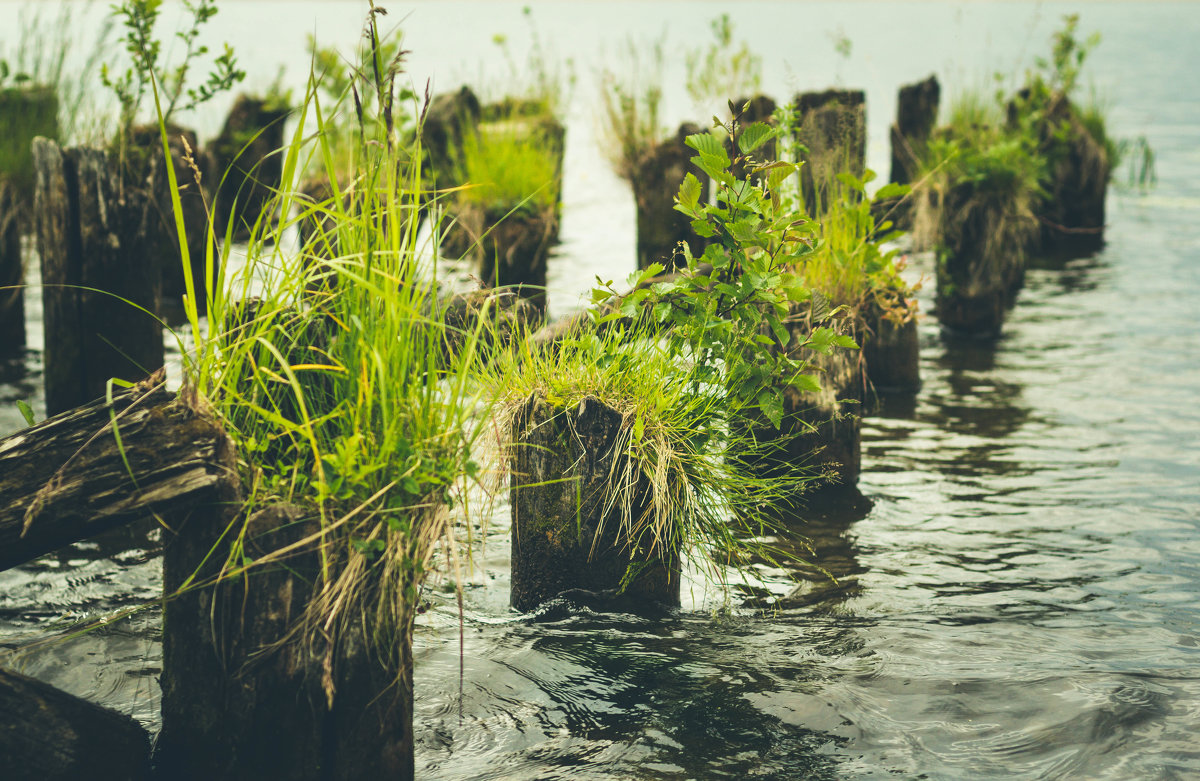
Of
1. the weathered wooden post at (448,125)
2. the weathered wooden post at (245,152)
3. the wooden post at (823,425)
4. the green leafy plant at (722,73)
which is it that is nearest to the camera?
the wooden post at (823,425)

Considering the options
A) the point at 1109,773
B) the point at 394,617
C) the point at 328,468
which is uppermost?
the point at 328,468

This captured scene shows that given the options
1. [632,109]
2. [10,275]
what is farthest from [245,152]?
[632,109]

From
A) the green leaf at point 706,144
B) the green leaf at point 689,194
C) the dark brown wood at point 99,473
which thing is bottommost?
the dark brown wood at point 99,473

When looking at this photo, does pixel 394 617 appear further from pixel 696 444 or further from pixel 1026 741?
pixel 1026 741

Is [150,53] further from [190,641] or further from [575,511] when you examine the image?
[190,641]

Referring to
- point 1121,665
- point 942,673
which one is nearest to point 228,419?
point 942,673

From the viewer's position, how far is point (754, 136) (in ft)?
10.7

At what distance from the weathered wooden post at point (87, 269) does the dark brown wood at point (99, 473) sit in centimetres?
262

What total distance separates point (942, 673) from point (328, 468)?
1949 millimetres

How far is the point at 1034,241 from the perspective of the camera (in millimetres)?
9820

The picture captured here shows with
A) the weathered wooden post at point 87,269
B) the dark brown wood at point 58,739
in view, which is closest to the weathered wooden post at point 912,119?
the weathered wooden post at point 87,269

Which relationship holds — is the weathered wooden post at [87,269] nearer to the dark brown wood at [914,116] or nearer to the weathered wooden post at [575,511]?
the weathered wooden post at [575,511]

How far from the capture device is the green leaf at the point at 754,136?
3215mm

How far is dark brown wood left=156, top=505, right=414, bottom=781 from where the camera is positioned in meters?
2.30
